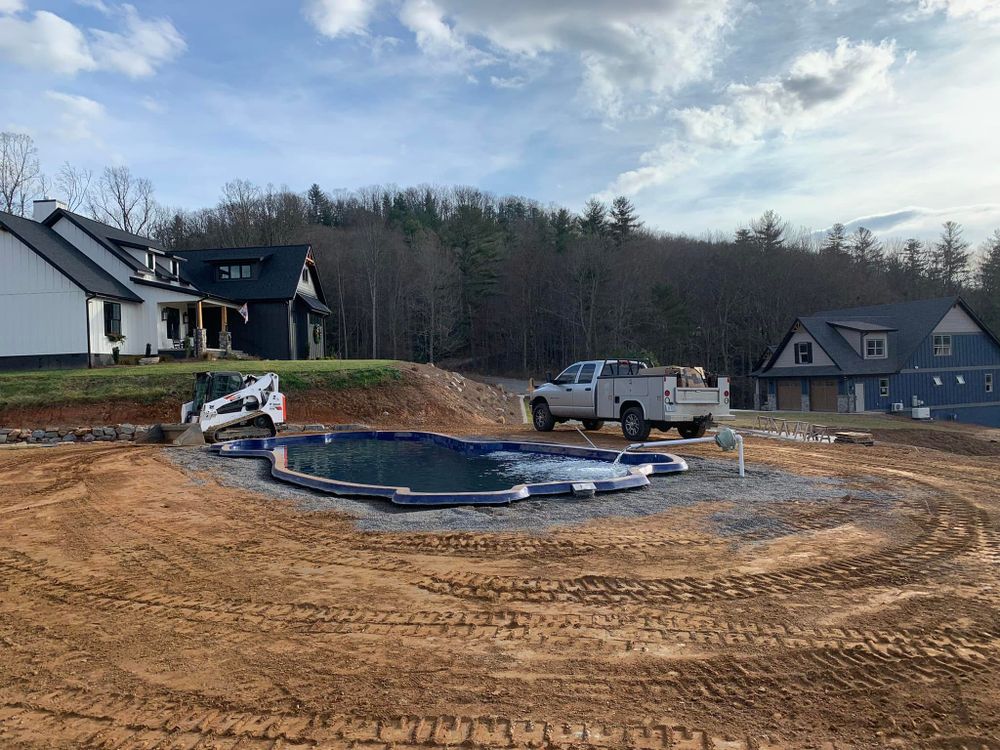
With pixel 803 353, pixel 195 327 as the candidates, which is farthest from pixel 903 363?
pixel 195 327

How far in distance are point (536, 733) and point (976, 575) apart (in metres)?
4.86

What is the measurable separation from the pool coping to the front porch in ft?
47.2

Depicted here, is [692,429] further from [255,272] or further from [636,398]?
[255,272]

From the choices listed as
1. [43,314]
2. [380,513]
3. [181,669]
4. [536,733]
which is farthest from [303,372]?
[536,733]

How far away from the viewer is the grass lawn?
69.2 ft

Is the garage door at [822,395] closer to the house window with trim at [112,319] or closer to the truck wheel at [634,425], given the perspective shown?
the truck wheel at [634,425]

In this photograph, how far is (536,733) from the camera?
3.38m

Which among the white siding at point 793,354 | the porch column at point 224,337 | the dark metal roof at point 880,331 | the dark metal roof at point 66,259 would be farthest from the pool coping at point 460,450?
the white siding at point 793,354

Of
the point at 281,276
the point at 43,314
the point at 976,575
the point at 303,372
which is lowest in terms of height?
the point at 976,575

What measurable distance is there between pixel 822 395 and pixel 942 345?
7370 millimetres

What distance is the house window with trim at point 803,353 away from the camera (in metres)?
40.1

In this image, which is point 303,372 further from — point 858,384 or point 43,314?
point 858,384

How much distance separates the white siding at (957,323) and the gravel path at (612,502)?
113 feet

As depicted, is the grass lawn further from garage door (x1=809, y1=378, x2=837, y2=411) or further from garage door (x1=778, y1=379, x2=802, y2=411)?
garage door (x1=778, y1=379, x2=802, y2=411)
